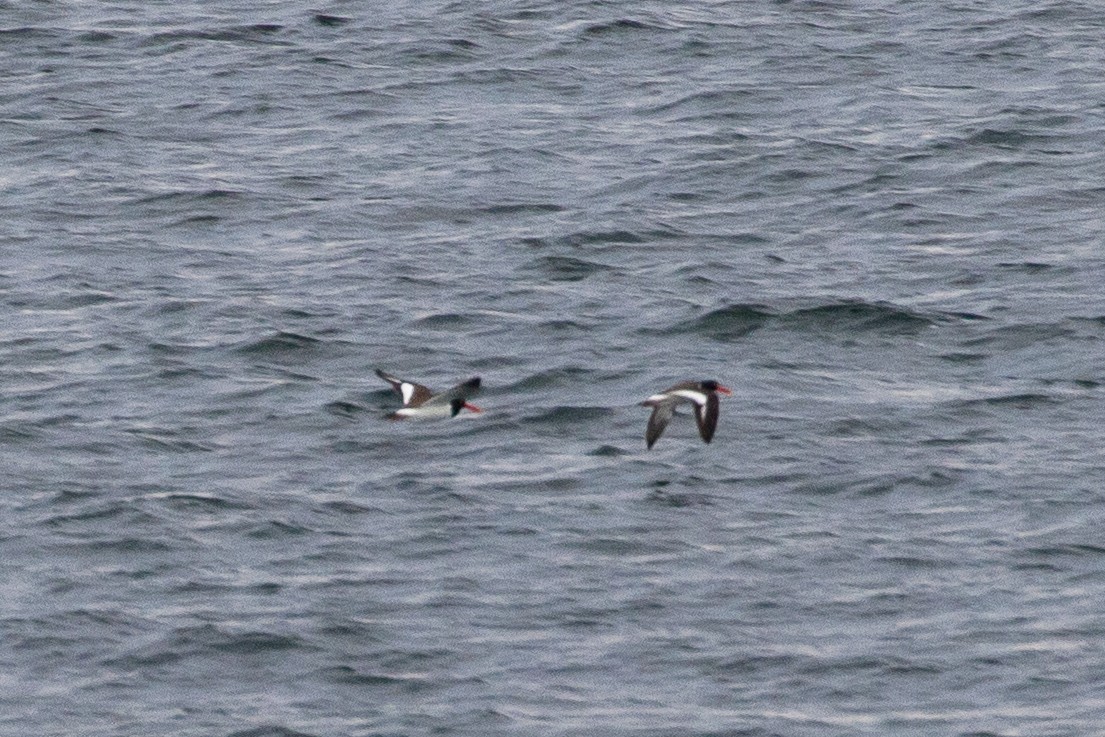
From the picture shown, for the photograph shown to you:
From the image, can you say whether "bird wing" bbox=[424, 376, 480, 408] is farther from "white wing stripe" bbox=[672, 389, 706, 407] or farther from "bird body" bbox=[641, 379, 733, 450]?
"white wing stripe" bbox=[672, 389, 706, 407]

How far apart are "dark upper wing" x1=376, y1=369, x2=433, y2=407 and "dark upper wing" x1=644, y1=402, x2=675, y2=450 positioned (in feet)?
5.78

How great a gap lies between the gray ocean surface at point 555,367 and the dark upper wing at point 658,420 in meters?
0.27

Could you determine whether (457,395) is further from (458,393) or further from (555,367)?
(555,367)

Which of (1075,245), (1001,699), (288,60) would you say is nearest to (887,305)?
(1075,245)

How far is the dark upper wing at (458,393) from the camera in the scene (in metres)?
18.2

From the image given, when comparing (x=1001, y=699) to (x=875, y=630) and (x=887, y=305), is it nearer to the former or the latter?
(x=875, y=630)

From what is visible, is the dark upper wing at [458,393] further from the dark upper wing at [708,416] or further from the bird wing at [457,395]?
the dark upper wing at [708,416]

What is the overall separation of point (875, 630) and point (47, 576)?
559 centimetres

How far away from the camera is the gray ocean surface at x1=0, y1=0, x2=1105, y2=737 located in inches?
603

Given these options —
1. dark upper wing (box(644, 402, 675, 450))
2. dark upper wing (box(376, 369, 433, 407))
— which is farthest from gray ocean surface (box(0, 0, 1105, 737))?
dark upper wing (box(376, 369, 433, 407))

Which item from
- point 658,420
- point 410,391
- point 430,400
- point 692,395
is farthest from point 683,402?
point 410,391

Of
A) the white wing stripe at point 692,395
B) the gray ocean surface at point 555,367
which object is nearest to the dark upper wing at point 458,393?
the gray ocean surface at point 555,367

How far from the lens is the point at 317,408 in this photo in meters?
19.9

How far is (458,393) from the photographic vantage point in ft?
60.3
